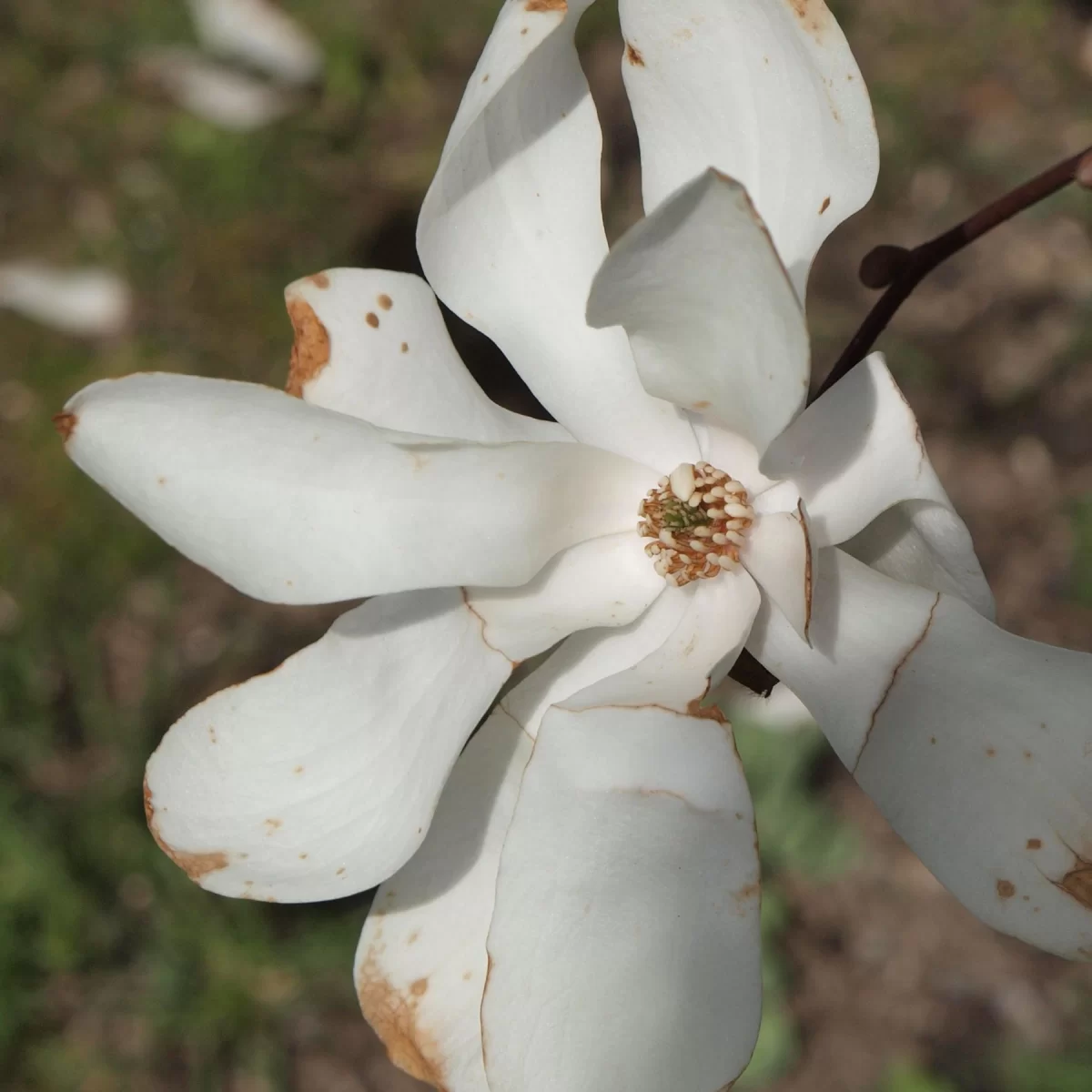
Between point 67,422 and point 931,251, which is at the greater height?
point 931,251

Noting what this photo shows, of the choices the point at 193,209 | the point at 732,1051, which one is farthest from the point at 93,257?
the point at 732,1051

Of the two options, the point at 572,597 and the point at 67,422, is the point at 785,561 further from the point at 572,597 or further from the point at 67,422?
the point at 67,422

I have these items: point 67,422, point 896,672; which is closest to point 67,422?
point 67,422

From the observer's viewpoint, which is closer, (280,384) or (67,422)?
(67,422)

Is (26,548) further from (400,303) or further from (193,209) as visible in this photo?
(400,303)

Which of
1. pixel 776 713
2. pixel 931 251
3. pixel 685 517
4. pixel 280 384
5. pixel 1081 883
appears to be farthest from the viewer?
pixel 280 384

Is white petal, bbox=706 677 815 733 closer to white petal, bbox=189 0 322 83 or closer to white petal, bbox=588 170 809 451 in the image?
white petal, bbox=588 170 809 451
